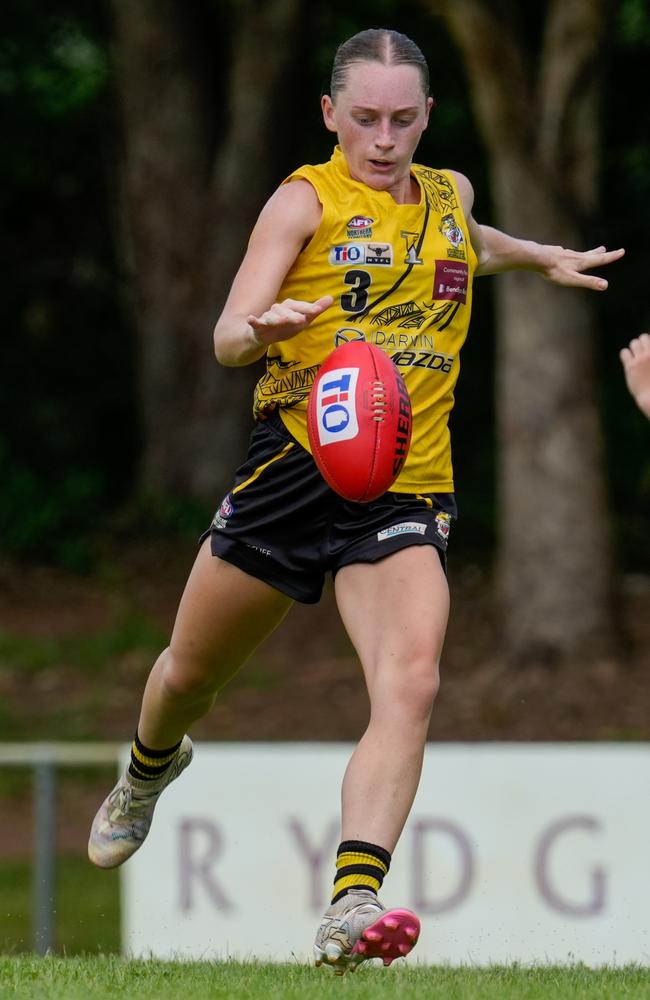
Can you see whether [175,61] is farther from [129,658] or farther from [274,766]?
[274,766]

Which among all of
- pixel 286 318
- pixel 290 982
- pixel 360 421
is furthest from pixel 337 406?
pixel 290 982

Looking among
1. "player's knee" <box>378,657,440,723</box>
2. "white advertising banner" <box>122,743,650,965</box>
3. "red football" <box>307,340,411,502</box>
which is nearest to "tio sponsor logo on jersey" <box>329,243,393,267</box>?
Answer: "red football" <box>307,340,411,502</box>

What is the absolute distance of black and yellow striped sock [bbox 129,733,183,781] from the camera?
5613 mm

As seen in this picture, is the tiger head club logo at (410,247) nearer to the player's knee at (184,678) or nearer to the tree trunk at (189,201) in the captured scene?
the player's knee at (184,678)

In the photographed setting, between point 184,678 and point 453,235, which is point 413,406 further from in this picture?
point 184,678

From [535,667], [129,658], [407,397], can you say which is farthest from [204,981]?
[129,658]

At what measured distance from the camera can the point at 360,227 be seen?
15.7 feet

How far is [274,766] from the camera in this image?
26.9 feet

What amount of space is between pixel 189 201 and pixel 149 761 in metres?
10.5

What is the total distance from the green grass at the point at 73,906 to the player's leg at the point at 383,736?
273 inches

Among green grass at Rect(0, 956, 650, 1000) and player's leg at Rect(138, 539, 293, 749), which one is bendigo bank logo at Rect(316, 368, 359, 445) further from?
green grass at Rect(0, 956, 650, 1000)

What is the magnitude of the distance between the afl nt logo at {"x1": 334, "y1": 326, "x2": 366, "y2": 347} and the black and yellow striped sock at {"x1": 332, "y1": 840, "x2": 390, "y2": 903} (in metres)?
1.36

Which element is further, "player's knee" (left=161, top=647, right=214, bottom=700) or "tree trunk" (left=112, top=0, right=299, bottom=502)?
"tree trunk" (left=112, top=0, right=299, bottom=502)

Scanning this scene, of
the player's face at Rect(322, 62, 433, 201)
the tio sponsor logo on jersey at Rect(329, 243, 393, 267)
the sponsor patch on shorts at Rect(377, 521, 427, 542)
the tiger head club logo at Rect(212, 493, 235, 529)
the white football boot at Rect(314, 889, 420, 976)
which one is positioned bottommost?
the white football boot at Rect(314, 889, 420, 976)
